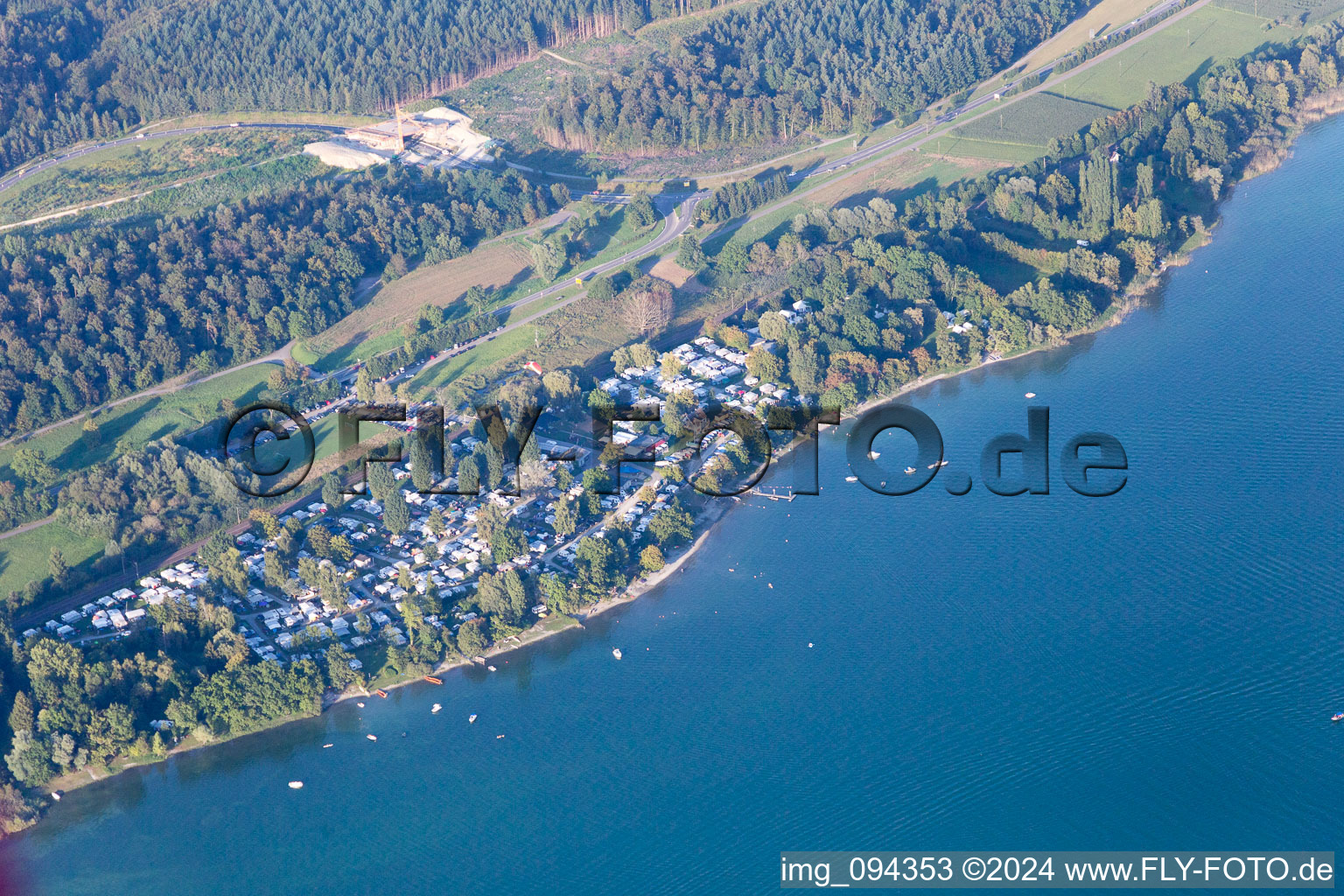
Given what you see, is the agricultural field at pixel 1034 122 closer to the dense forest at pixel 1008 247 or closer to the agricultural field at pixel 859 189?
the dense forest at pixel 1008 247

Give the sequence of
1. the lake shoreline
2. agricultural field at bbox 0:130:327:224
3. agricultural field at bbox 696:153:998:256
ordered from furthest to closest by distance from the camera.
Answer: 1. agricultural field at bbox 0:130:327:224
2. agricultural field at bbox 696:153:998:256
3. the lake shoreline

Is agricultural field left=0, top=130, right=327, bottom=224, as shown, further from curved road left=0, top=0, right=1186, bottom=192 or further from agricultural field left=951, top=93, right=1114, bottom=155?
agricultural field left=951, top=93, right=1114, bottom=155

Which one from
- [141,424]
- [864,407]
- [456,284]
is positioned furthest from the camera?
[456,284]

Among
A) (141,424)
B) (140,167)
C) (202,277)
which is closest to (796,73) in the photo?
(140,167)

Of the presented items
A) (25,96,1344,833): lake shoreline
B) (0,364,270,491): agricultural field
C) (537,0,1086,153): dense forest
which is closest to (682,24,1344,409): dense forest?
(25,96,1344,833): lake shoreline

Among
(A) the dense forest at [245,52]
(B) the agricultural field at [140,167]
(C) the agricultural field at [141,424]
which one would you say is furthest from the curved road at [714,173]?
(C) the agricultural field at [141,424]

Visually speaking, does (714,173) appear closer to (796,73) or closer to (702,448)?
(796,73)

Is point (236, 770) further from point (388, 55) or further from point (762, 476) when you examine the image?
point (388, 55)
